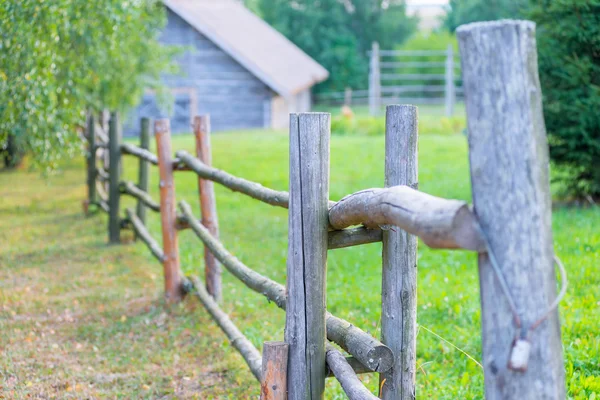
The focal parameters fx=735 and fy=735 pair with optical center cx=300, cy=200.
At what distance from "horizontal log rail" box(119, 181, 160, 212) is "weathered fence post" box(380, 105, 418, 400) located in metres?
4.74

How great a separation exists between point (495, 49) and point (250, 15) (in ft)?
98.2

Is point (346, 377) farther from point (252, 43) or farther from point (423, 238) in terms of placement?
point (252, 43)

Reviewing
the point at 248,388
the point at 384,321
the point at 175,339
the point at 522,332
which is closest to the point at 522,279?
the point at 522,332

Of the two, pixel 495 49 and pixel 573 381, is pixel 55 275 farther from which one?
pixel 495 49

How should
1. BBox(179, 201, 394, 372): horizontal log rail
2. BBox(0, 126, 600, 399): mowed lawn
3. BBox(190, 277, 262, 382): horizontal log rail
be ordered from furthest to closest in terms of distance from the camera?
1. BBox(0, 126, 600, 399): mowed lawn
2. BBox(190, 277, 262, 382): horizontal log rail
3. BBox(179, 201, 394, 372): horizontal log rail

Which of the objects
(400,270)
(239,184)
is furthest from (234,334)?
(400,270)

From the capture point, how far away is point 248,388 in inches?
180

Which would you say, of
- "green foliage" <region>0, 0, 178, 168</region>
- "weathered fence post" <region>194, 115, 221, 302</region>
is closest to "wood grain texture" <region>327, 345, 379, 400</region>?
"weathered fence post" <region>194, 115, 221, 302</region>

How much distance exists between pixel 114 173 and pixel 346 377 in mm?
7012

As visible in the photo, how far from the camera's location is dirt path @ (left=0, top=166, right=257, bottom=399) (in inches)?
185

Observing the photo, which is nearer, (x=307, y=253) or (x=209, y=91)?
(x=307, y=253)

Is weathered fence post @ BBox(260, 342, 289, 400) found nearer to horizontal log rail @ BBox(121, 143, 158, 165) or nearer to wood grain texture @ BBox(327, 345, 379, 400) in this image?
wood grain texture @ BBox(327, 345, 379, 400)

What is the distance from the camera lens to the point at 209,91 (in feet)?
83.3

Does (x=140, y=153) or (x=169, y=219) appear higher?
(x=140, y=153)
